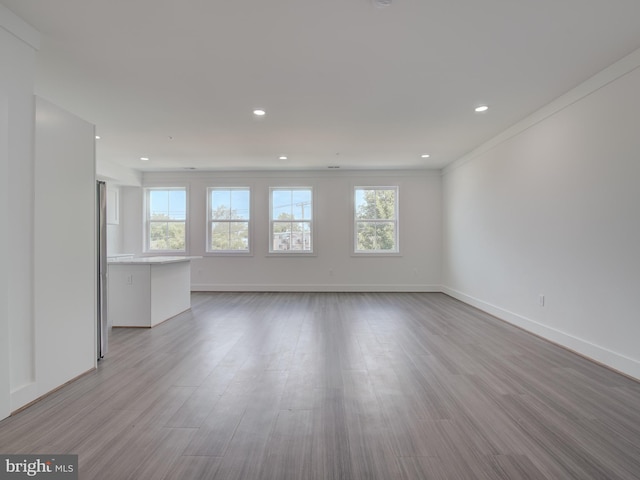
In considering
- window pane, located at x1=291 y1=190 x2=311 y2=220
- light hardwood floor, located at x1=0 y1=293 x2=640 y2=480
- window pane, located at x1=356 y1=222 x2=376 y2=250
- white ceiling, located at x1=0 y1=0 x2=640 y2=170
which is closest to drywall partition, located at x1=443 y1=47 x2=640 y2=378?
white ceiling, located at x1=0 y1=0 x2=640 y2=170

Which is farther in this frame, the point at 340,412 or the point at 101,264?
the point at 101,264

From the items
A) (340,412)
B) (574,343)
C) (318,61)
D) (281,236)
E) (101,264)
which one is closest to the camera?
(340,412)

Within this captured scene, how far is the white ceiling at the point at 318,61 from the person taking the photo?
2146 millimetres

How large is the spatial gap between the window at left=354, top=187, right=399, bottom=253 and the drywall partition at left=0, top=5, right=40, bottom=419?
18.8 ft

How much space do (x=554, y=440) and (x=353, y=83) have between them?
313 centimetres

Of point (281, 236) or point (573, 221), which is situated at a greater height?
point (573, 221)

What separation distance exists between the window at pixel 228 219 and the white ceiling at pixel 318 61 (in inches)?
104

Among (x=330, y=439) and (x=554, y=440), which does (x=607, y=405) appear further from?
(x=330, y=439)

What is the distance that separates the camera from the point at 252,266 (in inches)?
282

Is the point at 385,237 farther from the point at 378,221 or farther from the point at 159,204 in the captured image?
the point at 159,204

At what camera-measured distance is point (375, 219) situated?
718 centimetres

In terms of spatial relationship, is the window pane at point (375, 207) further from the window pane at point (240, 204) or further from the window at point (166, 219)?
the window at point (166, 219)

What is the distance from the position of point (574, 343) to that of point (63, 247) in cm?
478

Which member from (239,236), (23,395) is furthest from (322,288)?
(23,395)
